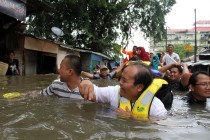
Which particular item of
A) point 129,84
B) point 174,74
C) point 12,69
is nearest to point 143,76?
point 129,84

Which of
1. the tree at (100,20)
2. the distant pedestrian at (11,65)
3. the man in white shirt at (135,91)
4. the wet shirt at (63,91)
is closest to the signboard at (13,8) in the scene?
the distant pedestrian at (11,65)

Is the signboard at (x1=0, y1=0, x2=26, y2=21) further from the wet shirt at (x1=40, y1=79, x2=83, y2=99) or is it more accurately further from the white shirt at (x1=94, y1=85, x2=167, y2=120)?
the white shirt at (x1=94, y1=85, x2=167, y2=120)

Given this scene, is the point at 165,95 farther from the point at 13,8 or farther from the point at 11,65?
the point at 11,65

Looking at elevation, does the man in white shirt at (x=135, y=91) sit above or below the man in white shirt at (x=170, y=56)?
below

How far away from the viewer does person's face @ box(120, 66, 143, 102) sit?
2936 mm

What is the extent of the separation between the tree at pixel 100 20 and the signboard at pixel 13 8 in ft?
41.4

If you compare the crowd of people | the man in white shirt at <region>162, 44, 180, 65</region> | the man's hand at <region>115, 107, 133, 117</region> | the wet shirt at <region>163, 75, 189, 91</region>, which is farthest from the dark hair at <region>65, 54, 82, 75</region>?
the man in white shirt at <region>162, 44, 180, 65</region>

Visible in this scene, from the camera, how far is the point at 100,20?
79.8ft

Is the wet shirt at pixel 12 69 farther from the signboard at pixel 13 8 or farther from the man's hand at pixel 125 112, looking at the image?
the man's hand at pixel 125 112

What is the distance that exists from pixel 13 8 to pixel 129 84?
7.22 meters

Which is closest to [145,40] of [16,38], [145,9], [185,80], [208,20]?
Answer: [145,9]

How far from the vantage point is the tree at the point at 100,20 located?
22.9 m

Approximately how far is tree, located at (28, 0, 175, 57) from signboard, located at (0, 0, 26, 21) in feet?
41.4

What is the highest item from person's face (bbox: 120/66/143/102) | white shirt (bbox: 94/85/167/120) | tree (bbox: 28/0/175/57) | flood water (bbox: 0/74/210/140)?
tree (bbox: 28/0/175/57)
